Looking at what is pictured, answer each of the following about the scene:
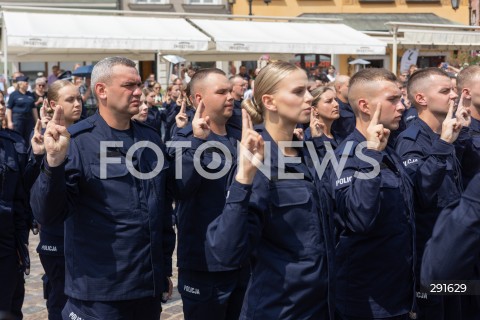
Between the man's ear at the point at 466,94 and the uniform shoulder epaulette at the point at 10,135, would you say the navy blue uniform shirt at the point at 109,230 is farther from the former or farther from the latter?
the man's ear at the point at 466,94

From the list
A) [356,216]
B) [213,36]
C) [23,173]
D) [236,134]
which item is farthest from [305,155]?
[213,36]

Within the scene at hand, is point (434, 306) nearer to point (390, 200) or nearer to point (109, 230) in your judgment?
point (390, 200)

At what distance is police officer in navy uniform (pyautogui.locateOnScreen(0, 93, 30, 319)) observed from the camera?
5.23 m

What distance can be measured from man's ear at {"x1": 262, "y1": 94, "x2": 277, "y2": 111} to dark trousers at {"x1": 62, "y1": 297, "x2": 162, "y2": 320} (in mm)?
1365

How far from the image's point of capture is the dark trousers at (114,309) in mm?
4137

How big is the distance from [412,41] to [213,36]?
6.12 metres

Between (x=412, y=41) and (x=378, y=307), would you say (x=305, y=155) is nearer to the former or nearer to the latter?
(x=378, y=307)

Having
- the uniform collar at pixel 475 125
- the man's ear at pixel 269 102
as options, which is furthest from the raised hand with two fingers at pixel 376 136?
the uniform collar at pixel 475 125

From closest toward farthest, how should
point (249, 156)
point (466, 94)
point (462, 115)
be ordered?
point (249, 156)
point (462, 115)
point (466, 94)

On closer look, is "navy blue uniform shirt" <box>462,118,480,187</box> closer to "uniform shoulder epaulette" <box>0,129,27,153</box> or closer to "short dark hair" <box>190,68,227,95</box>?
"short dark hair" <box>190,68,227,95</box>

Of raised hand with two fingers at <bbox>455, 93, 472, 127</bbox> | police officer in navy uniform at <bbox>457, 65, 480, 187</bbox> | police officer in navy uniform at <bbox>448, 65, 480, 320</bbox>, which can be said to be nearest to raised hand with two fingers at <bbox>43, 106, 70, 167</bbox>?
raised hand with two fingers at <bbox>455, 93, 472, 127</bbox>

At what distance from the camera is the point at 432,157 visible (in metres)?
4.53

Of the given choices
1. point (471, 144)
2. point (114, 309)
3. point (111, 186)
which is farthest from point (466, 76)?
point (114, 309)

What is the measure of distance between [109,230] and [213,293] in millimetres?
1092
